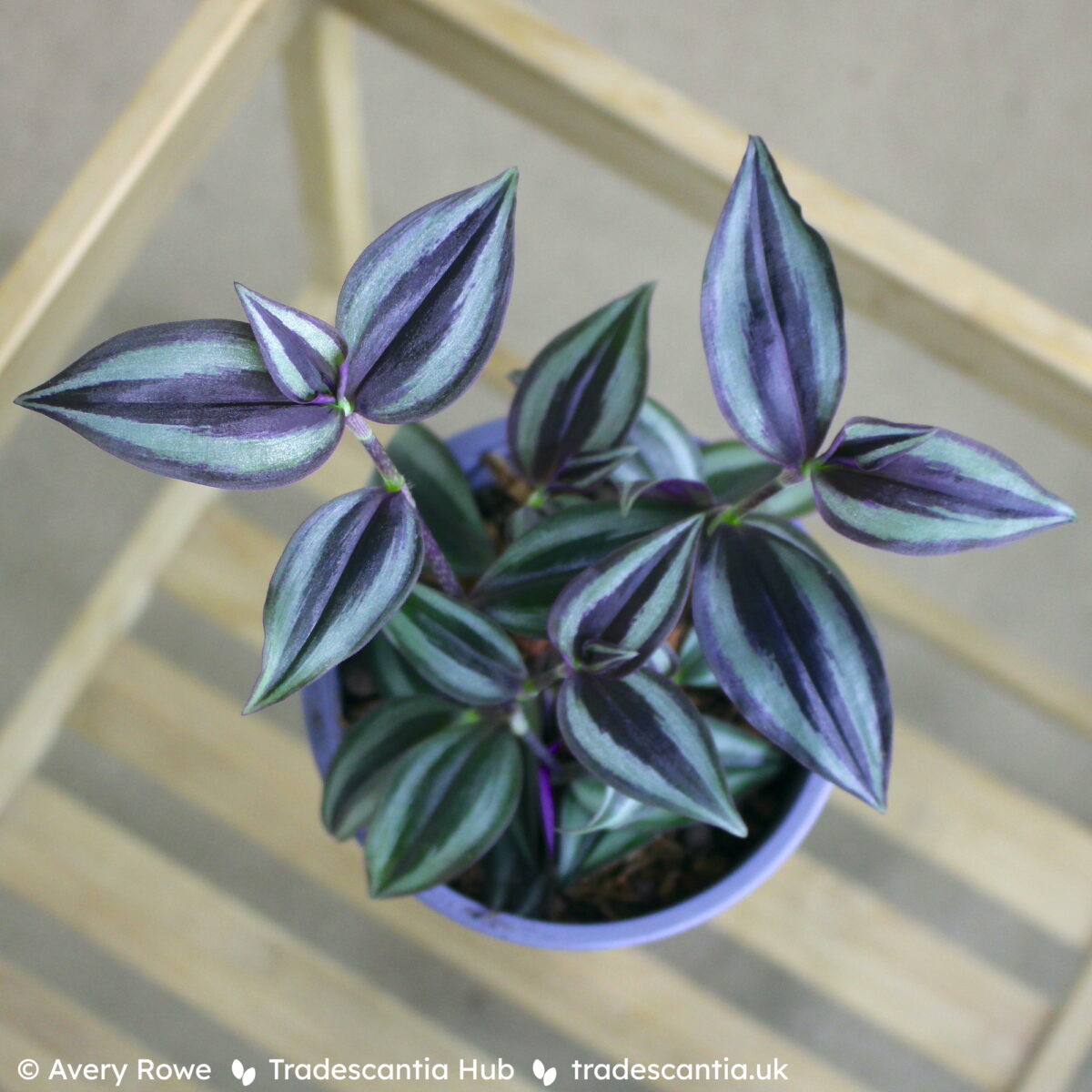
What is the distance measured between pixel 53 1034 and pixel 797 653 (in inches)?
27.2

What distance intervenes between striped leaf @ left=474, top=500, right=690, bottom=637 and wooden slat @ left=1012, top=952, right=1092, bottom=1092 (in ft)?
1.92

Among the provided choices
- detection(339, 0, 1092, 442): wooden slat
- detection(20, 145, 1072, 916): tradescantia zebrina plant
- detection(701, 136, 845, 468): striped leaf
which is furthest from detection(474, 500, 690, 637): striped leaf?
detection(339, 0, 1092, 442): wooden slat

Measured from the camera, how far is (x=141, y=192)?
608mm

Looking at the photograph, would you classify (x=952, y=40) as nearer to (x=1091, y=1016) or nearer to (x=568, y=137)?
(x=568, y=137)

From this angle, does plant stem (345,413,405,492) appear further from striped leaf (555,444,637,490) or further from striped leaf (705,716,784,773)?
striped leaf (705,716,784,773)

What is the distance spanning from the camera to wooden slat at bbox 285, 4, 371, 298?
699 millimetres

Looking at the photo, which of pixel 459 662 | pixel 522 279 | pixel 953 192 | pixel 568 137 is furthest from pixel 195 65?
pixel 953 192

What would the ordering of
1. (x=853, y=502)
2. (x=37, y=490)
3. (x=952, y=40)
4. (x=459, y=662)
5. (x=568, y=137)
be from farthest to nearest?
1. (x=952, y=40)
2. (x=37, y=490)
3. (x=568, y=137)
4. (x=459, y=662)
5. (x=853, y=502)

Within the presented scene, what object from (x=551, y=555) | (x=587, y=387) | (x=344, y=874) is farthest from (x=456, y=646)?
(x=344, y=874)

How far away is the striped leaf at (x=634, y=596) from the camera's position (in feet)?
1.39

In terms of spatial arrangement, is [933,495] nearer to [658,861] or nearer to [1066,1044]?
[658,861]

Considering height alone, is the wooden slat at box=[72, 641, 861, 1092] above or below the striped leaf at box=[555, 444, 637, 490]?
below

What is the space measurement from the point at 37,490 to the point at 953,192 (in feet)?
4.11

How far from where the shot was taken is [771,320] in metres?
0.41
